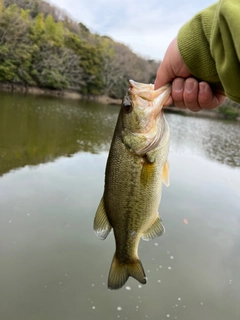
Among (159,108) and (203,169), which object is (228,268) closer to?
(159,108)

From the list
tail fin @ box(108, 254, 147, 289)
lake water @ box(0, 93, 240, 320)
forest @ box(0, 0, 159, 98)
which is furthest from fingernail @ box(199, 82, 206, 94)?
forest @ box(0, 0, 159, 98)

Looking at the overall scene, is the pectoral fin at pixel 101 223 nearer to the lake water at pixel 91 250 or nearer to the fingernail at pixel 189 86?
the fingernail at pixel 189 86

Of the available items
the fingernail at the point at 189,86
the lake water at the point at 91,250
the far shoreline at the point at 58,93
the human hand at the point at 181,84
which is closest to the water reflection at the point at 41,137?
the lake water at the point at 91,250

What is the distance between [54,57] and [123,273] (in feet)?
118

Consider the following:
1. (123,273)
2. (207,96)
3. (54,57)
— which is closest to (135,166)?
(207,96)

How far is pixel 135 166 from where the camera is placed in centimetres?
171

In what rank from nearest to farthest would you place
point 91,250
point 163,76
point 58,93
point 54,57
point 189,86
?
point 189,86 → point 163,76 → point 91,250 → point 54,57 → point 58,93

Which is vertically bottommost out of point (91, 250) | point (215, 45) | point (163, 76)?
point (91, 250)

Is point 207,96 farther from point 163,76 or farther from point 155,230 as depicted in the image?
point 155,230

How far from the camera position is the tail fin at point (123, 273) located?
1.89 metres

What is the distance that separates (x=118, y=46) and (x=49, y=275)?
50763 millimetres

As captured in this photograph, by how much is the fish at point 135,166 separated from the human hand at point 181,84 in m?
0.06

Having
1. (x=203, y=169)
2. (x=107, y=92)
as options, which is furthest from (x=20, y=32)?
(x=203, y=169)

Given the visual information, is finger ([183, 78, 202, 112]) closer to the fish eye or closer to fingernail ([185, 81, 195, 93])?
fingernail ([185, 81, 195, 93])
